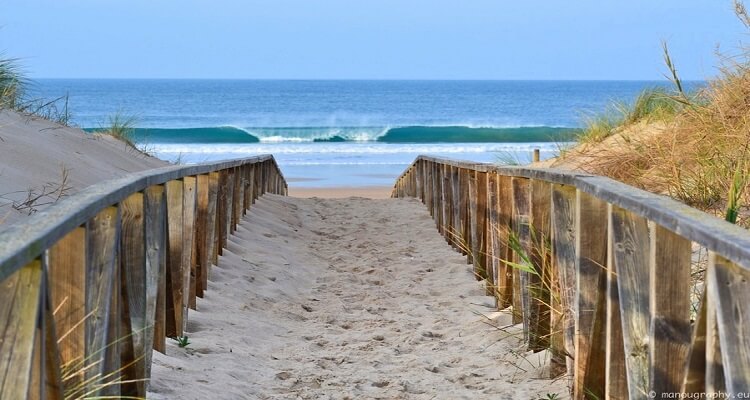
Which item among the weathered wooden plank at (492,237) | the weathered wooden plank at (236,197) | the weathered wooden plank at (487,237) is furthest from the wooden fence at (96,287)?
the weathered wooden plank at (236,197)

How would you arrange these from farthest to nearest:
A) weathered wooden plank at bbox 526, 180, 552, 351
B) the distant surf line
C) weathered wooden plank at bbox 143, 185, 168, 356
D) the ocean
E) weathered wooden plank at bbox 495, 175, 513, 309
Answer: the distant surf line
the ocean
weathered wooden plank at bbox 495, 175, 513, 309
weathered wooden plank at bbox 526, 180, 552, 351
weathered wooden plank at bbox 143, 185, 168, 356

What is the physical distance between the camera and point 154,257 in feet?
14.2

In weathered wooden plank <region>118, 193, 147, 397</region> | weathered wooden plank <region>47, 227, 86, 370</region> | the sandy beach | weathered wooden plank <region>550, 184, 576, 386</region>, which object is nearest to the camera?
weathered wooden plank <region>47, 227, 86, 370</region>

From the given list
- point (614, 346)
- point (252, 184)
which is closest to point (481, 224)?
point (614, 346)

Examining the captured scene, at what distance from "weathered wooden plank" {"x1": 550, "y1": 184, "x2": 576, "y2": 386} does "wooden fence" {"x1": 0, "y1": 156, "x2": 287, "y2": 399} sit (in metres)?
1.80

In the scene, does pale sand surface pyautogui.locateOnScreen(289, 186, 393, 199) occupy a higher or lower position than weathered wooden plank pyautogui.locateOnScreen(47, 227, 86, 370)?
lower

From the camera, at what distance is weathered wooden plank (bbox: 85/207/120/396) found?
305cm

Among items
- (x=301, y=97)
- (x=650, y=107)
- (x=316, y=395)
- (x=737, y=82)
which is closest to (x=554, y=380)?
(x=316, y=395)

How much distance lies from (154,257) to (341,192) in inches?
775

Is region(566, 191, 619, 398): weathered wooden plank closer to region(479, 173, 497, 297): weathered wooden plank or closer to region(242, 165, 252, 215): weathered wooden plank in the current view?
region(479, 173, 497, 297): weathered wooden plank

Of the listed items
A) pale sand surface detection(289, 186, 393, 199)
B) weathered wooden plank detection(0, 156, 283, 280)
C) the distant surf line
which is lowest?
pale sand surface detection(289, 186, 393, 199)

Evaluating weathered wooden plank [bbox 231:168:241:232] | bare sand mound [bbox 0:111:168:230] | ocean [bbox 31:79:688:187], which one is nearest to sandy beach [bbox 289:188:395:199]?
ocean [bbox 31:79:688:187]

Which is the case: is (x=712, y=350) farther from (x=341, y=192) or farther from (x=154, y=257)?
(x=341, y=192)

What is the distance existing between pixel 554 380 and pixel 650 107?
9.54 metres
